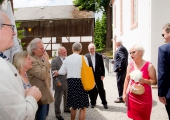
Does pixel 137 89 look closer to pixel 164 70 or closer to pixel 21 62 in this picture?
pixel 164 70

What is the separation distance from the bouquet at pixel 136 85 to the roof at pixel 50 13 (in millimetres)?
29591

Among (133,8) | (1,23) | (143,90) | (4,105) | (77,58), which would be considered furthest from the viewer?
(133,8)

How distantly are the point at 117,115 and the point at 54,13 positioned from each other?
32.8 metres

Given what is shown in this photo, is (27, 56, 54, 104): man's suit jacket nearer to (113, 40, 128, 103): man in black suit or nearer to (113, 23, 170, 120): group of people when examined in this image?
(113, 23, 170, 120): group of people

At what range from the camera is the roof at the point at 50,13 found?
33562mm

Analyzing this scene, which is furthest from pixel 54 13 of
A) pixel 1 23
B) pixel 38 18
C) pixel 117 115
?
pixel 1 23

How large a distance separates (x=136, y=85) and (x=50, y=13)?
3479cm

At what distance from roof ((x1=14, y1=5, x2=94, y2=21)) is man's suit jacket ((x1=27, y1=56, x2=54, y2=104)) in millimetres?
29663

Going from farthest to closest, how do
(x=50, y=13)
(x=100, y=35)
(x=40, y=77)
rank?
(x=100, y=35) < (x=50, y=13) < (x=40, y=77)

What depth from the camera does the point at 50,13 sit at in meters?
36.4

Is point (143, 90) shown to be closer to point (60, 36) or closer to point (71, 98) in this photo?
point (71, 98)

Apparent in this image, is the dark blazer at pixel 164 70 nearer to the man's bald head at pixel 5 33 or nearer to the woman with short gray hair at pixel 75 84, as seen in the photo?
the woman with short gray hair at pixel 75 84

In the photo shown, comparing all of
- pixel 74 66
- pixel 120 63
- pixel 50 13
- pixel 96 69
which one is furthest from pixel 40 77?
pixel 50 13

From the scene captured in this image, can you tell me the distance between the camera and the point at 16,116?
132 centimetres
